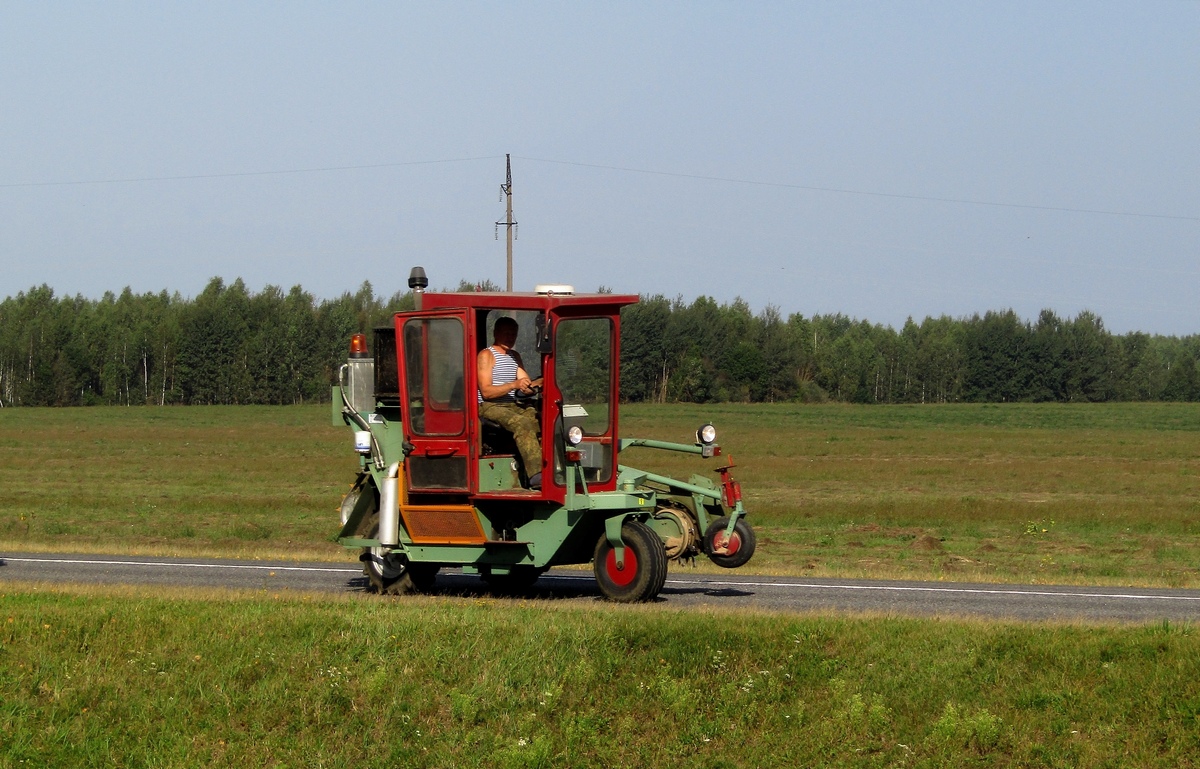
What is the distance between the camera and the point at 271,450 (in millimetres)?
49406

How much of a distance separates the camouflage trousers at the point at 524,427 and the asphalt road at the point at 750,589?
1419mm

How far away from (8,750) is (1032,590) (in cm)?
945

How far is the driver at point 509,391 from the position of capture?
11711 millimetres

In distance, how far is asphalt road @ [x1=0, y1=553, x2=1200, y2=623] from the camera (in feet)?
37.3

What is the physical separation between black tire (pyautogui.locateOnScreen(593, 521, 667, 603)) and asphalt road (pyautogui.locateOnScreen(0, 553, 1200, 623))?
0.90 ft

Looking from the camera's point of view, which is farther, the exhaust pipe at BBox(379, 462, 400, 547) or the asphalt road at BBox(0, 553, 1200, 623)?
the exhaust pipe at BBox(379, 462, 400, 547)

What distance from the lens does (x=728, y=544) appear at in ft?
39.3

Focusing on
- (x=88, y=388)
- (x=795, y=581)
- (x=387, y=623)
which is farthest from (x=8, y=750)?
(x=88, y=388)

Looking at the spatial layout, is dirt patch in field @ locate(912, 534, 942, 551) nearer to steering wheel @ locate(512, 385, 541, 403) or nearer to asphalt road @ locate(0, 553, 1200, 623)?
asphalt road @ locate(0, 553, 1200, 623)

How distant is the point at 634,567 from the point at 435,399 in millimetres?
2414

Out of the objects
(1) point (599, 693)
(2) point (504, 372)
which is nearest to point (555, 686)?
(1) point (599, 693)

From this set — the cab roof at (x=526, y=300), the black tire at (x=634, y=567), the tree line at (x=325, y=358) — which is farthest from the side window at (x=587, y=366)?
the tree line at (x=325, y=358)

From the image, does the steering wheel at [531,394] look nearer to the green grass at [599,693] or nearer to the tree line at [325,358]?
the green grass at [599,693]

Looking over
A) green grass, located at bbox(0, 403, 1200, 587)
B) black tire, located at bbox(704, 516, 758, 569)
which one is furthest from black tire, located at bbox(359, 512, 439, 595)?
green grass, located at bbox(0, 403, 1200, 587)
